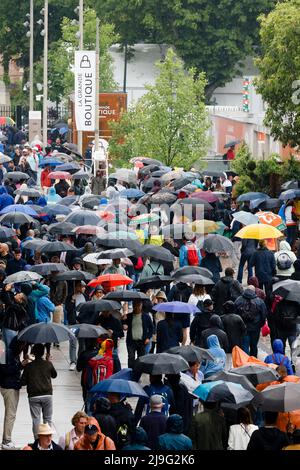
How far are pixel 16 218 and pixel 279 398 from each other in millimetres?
13972

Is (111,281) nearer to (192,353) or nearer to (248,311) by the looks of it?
(248,311)

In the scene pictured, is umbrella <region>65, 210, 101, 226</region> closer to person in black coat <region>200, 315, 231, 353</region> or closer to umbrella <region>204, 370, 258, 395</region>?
person in black coat <region>200, 315, 231, 353</region>

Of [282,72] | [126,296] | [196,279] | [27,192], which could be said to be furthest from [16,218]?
[282,72]

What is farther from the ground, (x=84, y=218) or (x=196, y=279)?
(x=84, y=218)

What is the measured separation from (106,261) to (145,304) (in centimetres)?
360

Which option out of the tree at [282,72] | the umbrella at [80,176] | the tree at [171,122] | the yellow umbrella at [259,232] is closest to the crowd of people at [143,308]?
the yellow umbrella at [259,232]

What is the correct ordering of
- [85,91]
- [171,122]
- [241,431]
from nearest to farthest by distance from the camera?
[241,431], [171,122], [85,91]

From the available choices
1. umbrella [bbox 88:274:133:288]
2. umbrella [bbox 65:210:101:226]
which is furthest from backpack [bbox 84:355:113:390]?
umbrella [bbox 65:210:101:226]

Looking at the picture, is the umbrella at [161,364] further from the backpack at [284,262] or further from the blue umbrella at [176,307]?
the backpack at [284,262]

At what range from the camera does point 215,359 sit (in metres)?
20.0

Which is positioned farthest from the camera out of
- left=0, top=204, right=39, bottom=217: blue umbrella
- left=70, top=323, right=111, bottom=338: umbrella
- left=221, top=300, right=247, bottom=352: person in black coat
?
left=0, top=204, right=39, bottom=217: blue umbrella

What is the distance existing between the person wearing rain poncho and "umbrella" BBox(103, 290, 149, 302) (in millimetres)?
2239

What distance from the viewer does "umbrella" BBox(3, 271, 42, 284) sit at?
79.3ft
